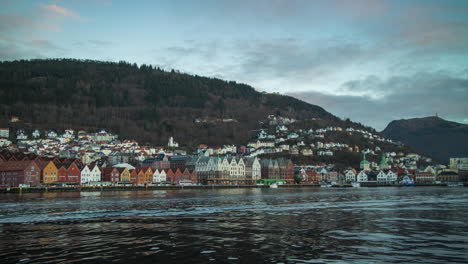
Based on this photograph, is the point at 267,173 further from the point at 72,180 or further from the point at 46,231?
the point at 46,231

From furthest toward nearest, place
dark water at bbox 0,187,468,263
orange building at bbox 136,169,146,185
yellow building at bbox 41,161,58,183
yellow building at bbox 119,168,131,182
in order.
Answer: orange building at bbox 136,169,146,185 → yellow building at bbox 119,168,131,182 → yellow building at bbox 41,161,58,183 → dark water at bbox 0,187,468,263

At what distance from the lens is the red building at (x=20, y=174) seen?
111 m

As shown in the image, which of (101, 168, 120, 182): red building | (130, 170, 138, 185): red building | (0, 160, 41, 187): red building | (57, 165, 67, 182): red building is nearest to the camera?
(0, 160, 41, 187): red building

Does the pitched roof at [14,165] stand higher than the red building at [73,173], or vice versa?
the pitched roof at [14,165]

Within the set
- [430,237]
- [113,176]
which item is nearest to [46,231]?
[430,237]

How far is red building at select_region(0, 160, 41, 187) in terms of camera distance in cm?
11106

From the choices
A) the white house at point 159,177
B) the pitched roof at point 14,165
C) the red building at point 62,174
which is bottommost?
the white house at point 159,177

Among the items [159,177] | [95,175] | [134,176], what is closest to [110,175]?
[95,175]

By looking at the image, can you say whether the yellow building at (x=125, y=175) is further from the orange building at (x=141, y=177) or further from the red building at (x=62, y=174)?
the red building at (x=62, y=174)

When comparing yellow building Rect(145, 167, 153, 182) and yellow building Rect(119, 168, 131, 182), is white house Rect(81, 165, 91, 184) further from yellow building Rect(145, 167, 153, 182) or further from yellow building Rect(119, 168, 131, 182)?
yellow building Rect(145, 167, 153, 182)

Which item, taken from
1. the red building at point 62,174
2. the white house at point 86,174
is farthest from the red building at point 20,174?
the white house at point 86,174

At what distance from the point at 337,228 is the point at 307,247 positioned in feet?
26.7

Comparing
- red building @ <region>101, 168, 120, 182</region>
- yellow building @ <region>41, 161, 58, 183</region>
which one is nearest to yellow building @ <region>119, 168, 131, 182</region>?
red building @ <region>101, 168, 120, 182</region>

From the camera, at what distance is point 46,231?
87.0 ft
